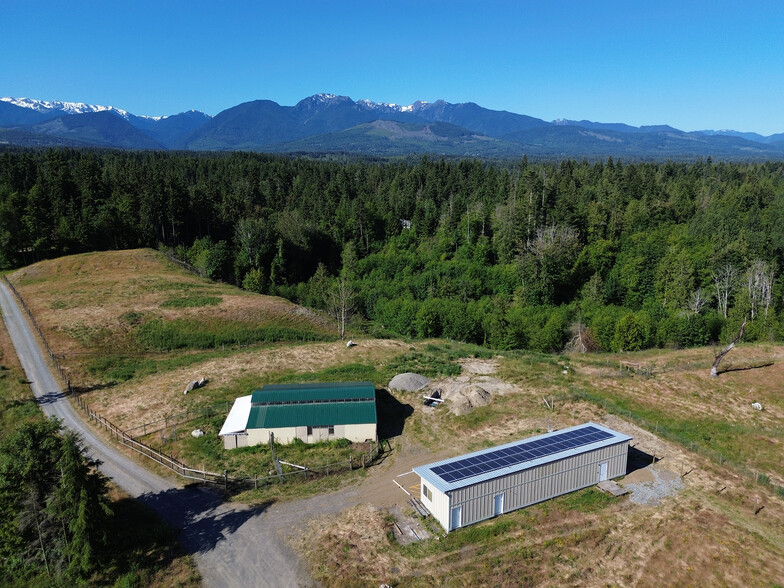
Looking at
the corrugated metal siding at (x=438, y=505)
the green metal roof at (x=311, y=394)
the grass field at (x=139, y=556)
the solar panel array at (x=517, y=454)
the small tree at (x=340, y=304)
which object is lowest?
the small tree at (x=340, y=304)

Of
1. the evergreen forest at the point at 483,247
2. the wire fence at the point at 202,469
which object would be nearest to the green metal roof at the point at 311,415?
the wire fence at the point at 202,469

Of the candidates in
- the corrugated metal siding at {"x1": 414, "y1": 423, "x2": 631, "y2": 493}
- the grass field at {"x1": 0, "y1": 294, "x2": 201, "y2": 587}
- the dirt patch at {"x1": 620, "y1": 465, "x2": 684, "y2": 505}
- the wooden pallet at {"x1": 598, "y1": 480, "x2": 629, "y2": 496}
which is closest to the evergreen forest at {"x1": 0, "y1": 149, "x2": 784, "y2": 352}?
the dirt patch at {"x1": 620, "y1": 465, "x2": 684, "y2": 505}

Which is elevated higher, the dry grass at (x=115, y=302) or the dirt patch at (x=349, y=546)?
the dry grass at (x=115, y=302)

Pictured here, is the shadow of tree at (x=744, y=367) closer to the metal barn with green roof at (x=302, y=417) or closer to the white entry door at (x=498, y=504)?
the white entry door at (x=498, y=504)

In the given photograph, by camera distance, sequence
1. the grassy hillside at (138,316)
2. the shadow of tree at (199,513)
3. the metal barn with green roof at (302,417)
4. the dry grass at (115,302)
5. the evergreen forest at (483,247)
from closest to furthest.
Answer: the shadow of tree at (199,513) < the metal barn with green roof at (302,417) < the grassy hillside at (138,316) < the dry grass at (115,302) < the evergreen forest at (483,247)

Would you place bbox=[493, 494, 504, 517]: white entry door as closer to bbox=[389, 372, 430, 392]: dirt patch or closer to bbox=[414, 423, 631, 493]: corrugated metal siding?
bbox=[414, 423, 631, 493]: corrugated metal siding

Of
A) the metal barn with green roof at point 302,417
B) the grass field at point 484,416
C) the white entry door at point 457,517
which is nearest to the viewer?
the grass field at point 484,416
